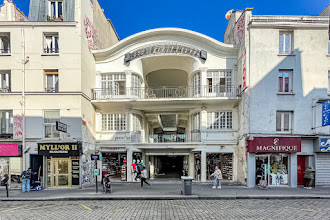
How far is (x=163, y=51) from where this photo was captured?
15430 millimetres

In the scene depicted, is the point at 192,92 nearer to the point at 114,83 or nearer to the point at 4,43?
the point at 114,83

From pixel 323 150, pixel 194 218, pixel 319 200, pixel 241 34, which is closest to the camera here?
pixel 194 218

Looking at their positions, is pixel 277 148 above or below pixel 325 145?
below

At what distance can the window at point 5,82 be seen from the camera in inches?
522

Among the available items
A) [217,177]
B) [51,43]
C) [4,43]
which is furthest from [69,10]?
[217,177]

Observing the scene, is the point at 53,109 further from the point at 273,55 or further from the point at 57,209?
the point at 273,55

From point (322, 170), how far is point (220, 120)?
7.23m

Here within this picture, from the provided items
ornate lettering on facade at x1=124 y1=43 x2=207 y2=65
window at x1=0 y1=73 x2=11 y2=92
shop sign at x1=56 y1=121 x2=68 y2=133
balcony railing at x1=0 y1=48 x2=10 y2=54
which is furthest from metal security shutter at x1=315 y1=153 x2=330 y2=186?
balcony railing at x1=0 y1=48 x2=10 y2=54

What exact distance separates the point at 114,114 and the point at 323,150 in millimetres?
14732

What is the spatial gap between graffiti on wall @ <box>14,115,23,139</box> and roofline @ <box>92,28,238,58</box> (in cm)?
677

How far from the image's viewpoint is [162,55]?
50.6 feet

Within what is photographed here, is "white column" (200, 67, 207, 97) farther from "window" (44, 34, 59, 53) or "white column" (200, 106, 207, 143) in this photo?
"window" (44, 34, 59, 53)

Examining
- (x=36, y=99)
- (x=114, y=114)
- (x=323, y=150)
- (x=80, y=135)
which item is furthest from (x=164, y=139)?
(x=323, y=150)

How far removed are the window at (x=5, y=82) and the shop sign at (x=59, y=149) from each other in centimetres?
465
